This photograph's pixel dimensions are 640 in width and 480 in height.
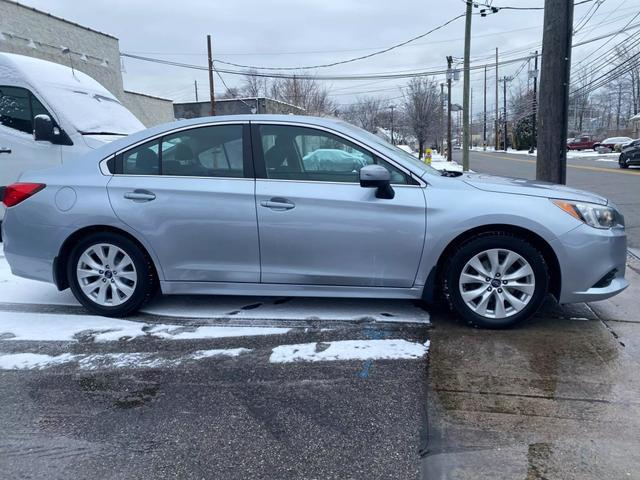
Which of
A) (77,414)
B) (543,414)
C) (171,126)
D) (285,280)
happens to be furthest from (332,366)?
(171,126)

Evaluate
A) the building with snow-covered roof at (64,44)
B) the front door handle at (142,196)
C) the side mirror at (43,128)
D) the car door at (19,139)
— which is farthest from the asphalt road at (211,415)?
the building with snow-covered roof at (64,44)

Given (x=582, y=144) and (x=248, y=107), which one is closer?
(x=248, y=107)

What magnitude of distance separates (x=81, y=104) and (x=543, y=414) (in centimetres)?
764

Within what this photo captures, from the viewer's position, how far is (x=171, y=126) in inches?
172

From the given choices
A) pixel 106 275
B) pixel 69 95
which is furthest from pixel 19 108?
pixel 106 275

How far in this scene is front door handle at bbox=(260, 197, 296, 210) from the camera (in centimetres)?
400

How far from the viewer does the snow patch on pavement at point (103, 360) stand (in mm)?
3498

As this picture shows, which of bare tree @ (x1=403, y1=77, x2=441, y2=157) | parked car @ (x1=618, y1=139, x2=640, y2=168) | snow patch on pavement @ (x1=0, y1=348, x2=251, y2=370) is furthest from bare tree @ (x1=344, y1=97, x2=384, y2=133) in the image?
snow patch on pavement @ (x1=0, y1=348, x2=251, y2=370)

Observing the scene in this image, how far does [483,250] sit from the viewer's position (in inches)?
153

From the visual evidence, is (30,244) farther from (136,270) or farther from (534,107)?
(534,107)

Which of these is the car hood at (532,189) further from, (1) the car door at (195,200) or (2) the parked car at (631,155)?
(2) the parked car at (631,155)

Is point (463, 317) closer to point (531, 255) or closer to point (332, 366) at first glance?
point (531, 255)

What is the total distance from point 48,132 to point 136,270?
4032mm

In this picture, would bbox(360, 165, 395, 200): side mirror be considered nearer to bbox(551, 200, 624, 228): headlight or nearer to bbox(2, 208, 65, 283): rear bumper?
bbox(551, 200, 624, 228): headlight
